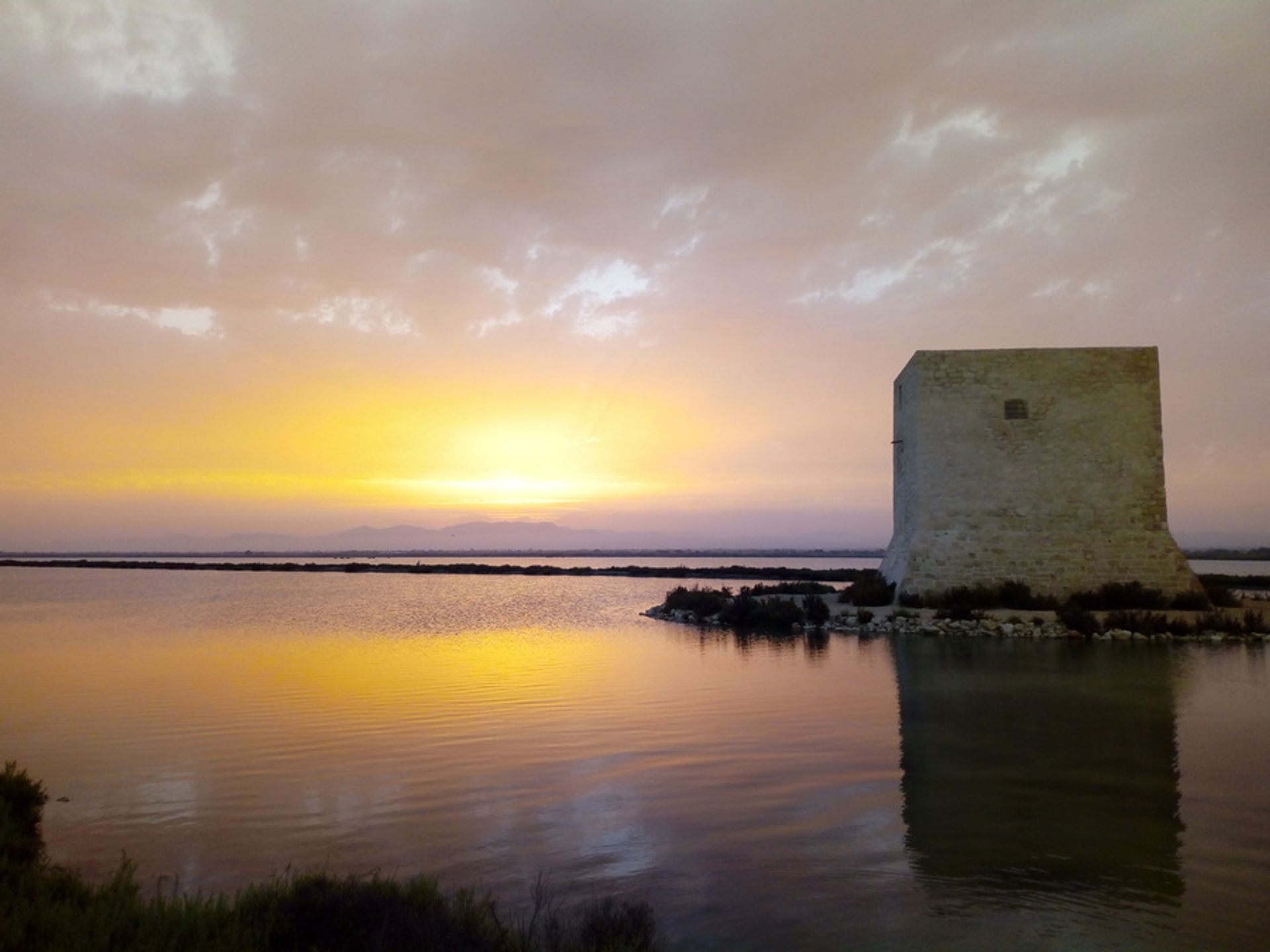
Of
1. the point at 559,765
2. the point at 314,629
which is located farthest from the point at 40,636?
the point at 559,765

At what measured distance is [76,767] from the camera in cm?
584

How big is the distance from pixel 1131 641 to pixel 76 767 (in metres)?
14.3

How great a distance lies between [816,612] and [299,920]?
1507 centimetres

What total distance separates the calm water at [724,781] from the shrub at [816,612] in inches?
182

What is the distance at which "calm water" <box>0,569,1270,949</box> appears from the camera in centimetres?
361

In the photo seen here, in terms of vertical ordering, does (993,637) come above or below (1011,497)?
below

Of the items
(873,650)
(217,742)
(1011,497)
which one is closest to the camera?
(217,742)

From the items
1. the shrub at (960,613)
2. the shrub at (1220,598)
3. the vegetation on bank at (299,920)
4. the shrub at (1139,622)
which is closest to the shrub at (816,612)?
the shrub at (960,613)

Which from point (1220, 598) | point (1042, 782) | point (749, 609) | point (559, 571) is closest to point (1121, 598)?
point (1220, 598)

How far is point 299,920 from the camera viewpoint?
2932mm

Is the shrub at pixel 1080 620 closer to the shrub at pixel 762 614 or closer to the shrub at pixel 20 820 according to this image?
the shrub at pixel 762 614

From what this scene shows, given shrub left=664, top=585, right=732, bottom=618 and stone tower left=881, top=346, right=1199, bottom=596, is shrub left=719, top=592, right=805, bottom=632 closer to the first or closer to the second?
shrub left=664, top=585, right=732, bottom=618

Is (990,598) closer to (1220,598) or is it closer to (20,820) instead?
(1220,598)

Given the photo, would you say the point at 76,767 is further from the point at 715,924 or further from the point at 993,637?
the point at 993,637
